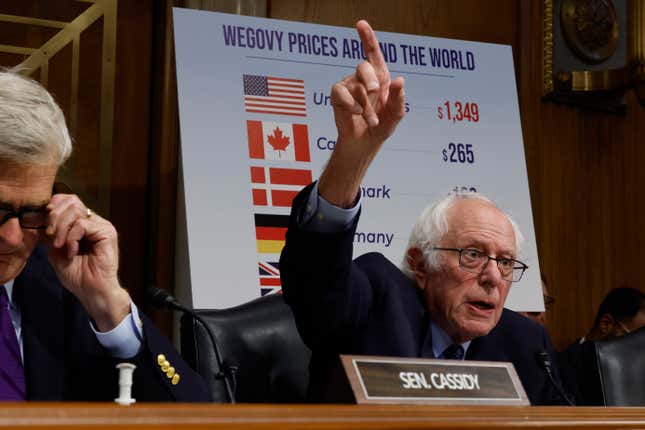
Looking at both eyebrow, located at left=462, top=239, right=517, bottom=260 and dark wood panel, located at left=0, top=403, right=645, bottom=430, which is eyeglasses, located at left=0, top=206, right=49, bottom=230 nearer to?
dark wood panel, located at left=0, top=403, right=645, bottom=430

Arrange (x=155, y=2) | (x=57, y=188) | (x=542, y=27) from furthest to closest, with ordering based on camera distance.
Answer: (x=542, y=27), (x=155, y=2), (x=57, y=188)

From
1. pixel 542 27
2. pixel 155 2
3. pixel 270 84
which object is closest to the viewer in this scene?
pixel 270 84

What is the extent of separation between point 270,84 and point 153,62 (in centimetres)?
81

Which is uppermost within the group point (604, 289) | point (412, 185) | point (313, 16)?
point (313, 16)

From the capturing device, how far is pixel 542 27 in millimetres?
5293

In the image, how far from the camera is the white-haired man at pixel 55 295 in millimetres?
1657

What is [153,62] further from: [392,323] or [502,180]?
[392,323]

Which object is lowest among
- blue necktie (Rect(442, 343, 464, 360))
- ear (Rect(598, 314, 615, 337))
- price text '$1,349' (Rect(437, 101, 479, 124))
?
ear (Rect(598, 314, 615, 337))

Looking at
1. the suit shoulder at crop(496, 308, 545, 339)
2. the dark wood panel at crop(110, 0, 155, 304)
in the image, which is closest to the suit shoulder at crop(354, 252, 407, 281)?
the suit shoulder at crop(496, 308, 545, 339)

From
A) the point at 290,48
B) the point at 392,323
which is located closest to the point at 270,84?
the point at 290,48

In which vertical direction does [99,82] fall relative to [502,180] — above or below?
above

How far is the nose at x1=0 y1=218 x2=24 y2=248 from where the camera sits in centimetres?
165

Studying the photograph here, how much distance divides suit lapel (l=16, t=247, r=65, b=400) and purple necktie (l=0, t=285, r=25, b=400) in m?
0.01

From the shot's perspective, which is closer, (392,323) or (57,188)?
(392,323)
